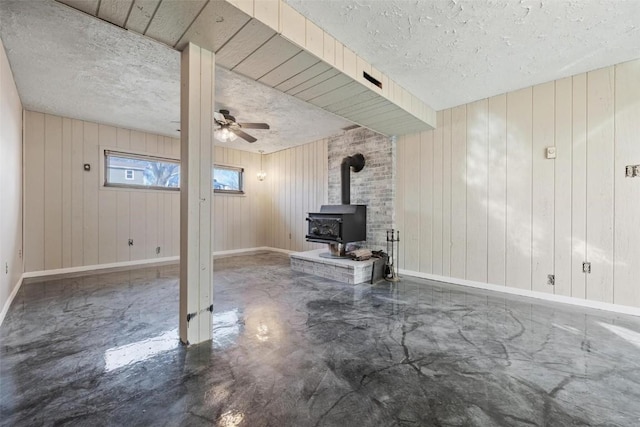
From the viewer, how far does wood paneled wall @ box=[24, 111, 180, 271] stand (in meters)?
4.27

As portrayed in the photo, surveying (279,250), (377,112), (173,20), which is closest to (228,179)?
(279,250)

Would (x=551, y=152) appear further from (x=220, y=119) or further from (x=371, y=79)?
(x=220, y=119)

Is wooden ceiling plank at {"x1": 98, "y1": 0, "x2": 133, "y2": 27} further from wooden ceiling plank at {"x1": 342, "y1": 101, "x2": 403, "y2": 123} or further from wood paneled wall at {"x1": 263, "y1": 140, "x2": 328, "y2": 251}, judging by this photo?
wood paneled wall at {"x1": 263, "y1": 140, "x2": 328, "y2": 251}

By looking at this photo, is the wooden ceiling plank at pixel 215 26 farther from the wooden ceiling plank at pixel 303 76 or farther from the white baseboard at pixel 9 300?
the white baseboard at pixel 9 300

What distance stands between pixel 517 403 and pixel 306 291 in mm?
2445

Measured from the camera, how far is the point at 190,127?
6.72 ft

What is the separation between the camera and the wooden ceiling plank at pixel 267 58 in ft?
6.82

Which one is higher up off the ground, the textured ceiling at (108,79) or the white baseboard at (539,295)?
the textured ceiling at (108,79)

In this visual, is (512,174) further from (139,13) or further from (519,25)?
(139,13)

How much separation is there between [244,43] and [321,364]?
2.45 m

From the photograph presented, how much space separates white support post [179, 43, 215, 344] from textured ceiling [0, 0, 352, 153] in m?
0.85

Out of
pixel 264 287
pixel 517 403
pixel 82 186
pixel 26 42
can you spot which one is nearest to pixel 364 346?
pixel 517 403

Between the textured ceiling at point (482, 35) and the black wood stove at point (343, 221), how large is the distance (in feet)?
6.62

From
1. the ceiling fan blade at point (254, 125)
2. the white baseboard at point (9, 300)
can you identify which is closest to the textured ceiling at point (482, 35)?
the ceiling fan blade at point (254, 125)
